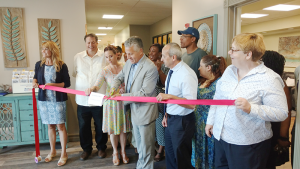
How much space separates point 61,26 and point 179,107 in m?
2.77

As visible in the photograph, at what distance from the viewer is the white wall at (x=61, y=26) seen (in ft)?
11.5

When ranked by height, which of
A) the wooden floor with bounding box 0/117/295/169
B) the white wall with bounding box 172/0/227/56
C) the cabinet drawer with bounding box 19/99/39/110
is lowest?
the wooden floor with bounding box 0/117/295/169

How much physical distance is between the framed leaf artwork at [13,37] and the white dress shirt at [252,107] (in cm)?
342

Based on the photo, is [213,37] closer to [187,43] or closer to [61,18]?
[187,43]

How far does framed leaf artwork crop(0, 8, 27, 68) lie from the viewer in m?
3.39

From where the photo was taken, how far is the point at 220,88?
5.09ft

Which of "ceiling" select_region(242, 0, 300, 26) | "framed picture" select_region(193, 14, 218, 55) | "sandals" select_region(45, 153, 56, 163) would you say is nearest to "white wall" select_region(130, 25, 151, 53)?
"ceiling" select_region(242, 0, 300, 26)

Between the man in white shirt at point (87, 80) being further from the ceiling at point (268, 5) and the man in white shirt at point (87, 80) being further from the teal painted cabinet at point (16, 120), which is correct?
the ceiling at point (268, 5)

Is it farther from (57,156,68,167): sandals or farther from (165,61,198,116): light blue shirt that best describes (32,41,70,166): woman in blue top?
(165,61,198,116): light blue shirt

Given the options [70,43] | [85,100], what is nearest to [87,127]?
[85,100]

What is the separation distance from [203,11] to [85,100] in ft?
7.45

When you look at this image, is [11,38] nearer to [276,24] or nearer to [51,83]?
[51,83]

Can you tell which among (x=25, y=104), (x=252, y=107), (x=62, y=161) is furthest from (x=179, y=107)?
(x=25, y=104)

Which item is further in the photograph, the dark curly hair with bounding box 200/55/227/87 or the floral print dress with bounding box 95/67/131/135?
the floral print dress with bounding box 95/67/131/135
